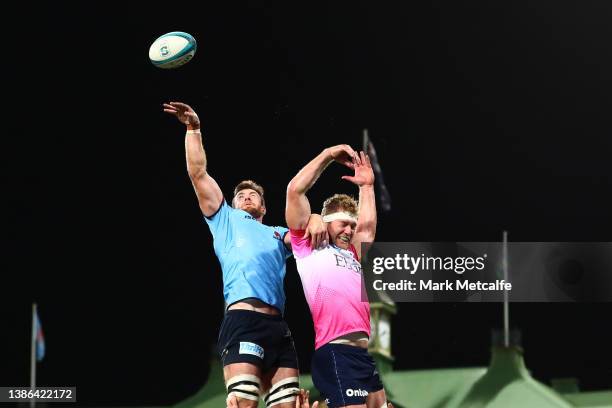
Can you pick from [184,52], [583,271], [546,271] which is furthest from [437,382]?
[184,52]

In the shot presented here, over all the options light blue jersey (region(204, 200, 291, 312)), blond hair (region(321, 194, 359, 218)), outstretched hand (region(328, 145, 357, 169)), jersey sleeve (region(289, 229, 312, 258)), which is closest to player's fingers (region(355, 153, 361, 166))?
outstretched hand (region(328, 145, 357, 169))

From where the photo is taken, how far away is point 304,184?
873cm

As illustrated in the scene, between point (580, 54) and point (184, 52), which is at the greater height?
point (580, 54)

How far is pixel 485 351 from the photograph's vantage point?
1882 inches

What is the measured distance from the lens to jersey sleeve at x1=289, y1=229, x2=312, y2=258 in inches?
357

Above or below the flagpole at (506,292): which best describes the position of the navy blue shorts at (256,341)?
below

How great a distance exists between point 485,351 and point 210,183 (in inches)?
1568

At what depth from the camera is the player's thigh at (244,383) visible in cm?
884

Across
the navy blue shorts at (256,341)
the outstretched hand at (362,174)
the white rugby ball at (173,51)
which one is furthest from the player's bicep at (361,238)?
the white rugby ball at (173,51)

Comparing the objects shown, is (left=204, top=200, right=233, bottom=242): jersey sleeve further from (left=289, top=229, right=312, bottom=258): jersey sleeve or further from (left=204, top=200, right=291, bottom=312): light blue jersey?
(left=289, top=229, right=312, bottom=258): jersey sleeve

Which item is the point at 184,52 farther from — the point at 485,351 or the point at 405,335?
the point at 485,351

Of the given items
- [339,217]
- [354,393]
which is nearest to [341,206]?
[339,217]

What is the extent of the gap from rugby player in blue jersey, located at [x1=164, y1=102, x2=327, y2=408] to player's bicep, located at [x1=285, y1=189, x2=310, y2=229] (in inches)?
4.0

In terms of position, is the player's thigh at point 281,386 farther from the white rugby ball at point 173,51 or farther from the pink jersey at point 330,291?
the white rugby ball at point 173,51
